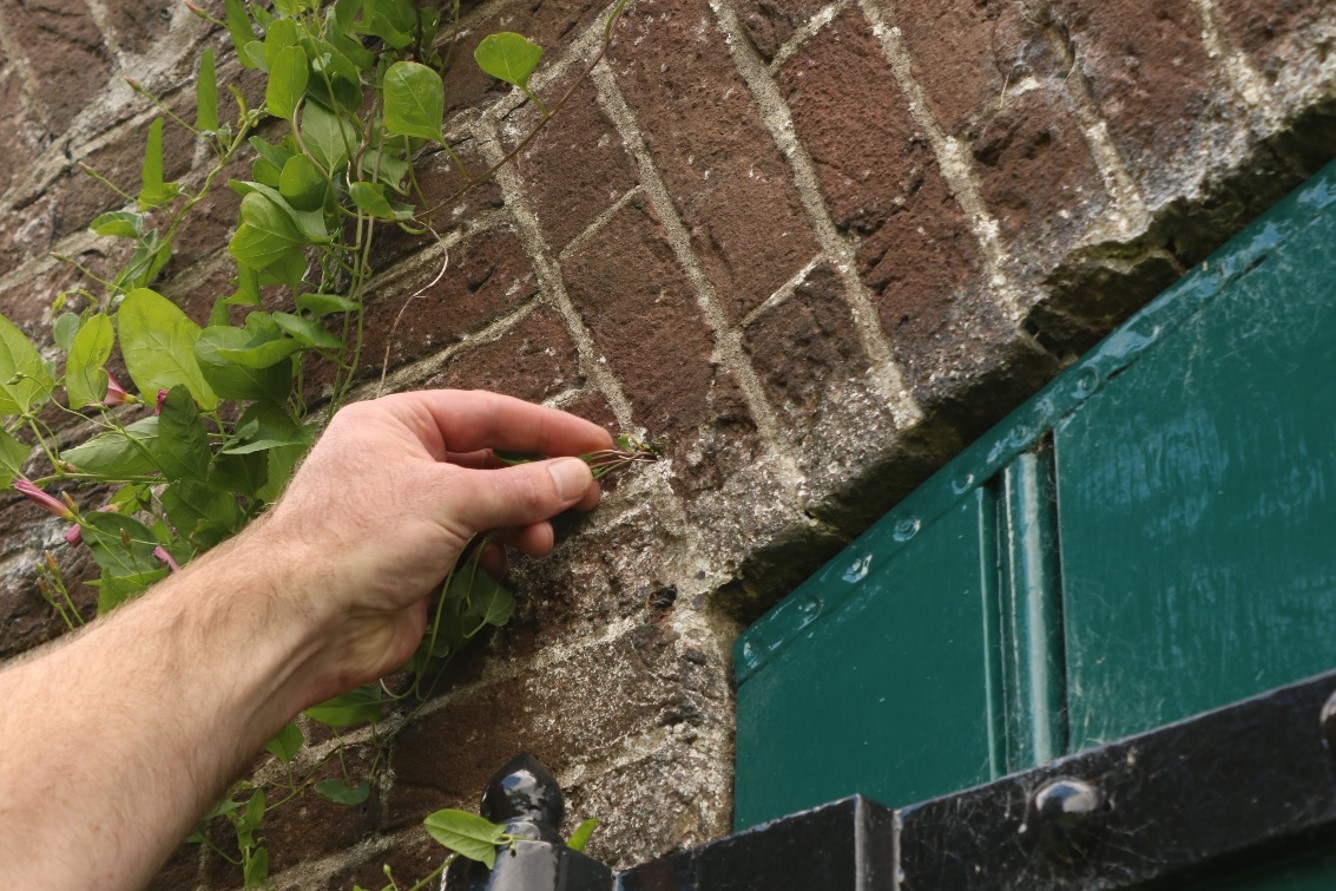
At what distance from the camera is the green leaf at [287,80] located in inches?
80.4

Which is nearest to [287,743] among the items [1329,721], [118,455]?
[118,455]

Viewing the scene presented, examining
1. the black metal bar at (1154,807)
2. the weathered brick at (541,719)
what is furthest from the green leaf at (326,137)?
the black metal bar at (1154,807)

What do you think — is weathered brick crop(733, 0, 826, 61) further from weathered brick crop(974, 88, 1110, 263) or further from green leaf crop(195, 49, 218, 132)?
green leaf crop(195, 49, 218, 132)

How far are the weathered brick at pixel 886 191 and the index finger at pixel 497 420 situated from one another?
423mm

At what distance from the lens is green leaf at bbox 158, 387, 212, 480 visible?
79.2 inches

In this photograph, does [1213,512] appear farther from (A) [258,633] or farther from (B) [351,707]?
(B) [351,707]

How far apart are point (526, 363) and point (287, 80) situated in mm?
549

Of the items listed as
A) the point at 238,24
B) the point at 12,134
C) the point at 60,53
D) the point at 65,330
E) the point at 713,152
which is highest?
the point at 60,53

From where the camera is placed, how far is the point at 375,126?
225 cm

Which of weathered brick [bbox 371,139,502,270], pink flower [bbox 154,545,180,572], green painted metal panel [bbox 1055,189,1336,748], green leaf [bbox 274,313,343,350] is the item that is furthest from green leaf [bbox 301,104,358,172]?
green painted metal panel [bbox 1055,189,1336,748]

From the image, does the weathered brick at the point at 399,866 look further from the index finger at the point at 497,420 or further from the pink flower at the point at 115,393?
the pink flower at the point at 115,393

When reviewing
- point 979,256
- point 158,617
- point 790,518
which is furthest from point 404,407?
point 979,256

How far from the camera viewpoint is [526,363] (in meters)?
1.99

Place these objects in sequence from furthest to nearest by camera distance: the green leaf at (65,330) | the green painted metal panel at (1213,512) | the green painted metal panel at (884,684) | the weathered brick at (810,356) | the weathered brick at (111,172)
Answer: the weathered brick at (111,172), the green leaf at (65,330), the weathered brick at (810,356), the green painted metal panel at (884,684), the green painted metal panel at (1213,512)
